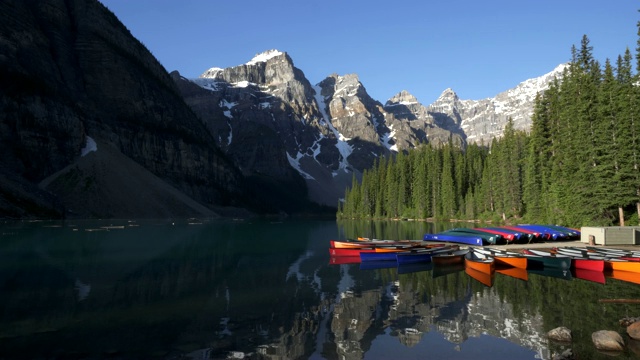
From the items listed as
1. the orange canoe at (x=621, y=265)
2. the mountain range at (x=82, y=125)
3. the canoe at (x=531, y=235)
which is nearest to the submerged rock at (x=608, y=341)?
the orange canoe at (x=621, y=265)

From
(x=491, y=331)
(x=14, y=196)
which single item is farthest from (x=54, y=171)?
(x=491, y=331)

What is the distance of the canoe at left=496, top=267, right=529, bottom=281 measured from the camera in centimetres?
2925

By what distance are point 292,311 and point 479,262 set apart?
656 inches

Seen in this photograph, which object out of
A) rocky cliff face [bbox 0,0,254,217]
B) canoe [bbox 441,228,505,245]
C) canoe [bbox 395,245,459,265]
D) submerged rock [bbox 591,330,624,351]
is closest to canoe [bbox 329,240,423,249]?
canoe [bbox 395,245,459,265]

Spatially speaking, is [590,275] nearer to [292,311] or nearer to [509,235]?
[509,235]

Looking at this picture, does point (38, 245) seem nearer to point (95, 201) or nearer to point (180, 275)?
point (180, 275)

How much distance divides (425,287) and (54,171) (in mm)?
128940

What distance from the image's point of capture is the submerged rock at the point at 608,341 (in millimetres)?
13945

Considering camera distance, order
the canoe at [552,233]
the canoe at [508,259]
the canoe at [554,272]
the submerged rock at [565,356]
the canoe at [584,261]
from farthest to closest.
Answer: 1. the canoe at [552,233]
2. the canoe at [508,259]
3. the canoe at [584,261]
4. the canoe at [554,272]
5. the submerged rock at [565,356]

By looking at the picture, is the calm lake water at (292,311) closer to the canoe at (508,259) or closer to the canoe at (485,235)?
the canoe at (508,259)

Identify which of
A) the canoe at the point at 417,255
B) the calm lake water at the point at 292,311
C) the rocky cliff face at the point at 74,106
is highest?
the rocky cliff face at the point at 74,106

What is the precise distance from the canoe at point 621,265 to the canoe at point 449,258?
974 centimetres

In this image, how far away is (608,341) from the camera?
14078mm

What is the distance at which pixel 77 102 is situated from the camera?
153375 mm
